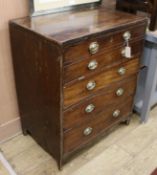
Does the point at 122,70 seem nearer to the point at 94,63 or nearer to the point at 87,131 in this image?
the point at 94,63

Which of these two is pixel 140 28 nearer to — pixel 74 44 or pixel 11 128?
pixel 74 44

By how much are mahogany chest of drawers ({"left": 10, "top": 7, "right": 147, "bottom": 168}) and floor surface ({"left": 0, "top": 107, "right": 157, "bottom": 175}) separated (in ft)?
0.30

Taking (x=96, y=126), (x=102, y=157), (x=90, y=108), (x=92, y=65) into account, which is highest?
(x=92, y=65)

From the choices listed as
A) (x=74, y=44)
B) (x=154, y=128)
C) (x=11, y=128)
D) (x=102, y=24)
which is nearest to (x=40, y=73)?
(x=74, y=44)

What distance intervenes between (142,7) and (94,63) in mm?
587

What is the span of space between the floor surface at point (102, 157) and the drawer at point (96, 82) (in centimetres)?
49

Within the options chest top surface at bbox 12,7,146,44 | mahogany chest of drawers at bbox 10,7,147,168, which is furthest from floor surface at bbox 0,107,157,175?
chest top surface at bbox 12,7,146,44

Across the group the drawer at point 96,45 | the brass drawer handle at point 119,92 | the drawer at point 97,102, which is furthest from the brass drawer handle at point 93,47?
the brass drawer handle at point 119,92

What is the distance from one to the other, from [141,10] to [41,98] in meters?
0.87

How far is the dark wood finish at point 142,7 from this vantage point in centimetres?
147

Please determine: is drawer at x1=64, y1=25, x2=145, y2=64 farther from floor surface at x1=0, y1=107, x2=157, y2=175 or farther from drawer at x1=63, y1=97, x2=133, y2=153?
floor surface at x1=0, y1=107, x2=157, y2=175

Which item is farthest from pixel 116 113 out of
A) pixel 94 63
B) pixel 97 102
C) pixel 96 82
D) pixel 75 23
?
pixel 75 23

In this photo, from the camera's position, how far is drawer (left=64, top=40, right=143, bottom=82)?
46.1 inches

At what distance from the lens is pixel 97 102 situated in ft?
4.75
